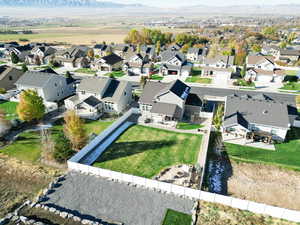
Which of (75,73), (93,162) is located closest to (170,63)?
(75,73)

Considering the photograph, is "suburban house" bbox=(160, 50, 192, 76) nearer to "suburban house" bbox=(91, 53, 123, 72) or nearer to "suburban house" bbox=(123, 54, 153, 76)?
"suburban house" bbox=(123, 54, 153, 76)

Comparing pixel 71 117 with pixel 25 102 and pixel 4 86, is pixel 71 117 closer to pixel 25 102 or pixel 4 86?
pixel 25 102

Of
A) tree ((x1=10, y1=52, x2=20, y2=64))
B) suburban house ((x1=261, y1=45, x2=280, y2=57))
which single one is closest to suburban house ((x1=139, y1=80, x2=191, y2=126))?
tree ((x1=10, y1=52, x2=20, y2=64))

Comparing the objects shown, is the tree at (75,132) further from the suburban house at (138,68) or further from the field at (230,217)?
the suburban house at (138,68)

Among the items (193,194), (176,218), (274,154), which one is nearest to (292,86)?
(274,154)

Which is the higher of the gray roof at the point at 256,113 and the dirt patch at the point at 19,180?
the gray roof at the point at 256,113

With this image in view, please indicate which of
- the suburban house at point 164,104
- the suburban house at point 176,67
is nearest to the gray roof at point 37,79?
the suburban house at point 164,104

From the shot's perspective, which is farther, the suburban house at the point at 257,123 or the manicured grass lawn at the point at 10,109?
the manicured grass lawn at the point at 10,109
